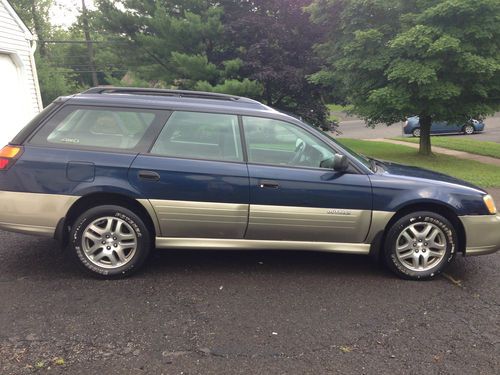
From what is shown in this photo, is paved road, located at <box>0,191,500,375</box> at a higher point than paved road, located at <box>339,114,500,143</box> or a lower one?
higher

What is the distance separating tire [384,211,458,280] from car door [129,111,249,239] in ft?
4.62

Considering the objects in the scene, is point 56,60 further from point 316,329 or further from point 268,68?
point 316,329

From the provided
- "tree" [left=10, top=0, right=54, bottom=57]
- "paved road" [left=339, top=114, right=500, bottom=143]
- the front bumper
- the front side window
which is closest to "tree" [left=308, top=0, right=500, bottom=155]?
the front bumper

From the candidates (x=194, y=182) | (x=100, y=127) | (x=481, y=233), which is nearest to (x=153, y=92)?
(x=100, y=127)

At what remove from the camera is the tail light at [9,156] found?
3.86 metres

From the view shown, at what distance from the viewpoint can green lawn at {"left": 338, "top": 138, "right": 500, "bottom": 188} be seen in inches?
380

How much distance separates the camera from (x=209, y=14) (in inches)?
636

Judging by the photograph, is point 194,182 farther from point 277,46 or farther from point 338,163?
point 277,46

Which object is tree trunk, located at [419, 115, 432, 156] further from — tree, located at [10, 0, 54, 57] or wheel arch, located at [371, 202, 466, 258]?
tree, located at [10, 0, 54, 57]

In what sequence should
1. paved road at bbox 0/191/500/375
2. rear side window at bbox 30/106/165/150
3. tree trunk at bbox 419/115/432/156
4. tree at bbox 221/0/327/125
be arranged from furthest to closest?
tree at bbox 221/0/327/125
tree trunk at bbox 419/115/432/156
rear side window at bbox 30/106/165/150
paved road at bbox 0/191/500/375

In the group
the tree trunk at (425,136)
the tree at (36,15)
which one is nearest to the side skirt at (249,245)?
the tree trunk at (425,136)

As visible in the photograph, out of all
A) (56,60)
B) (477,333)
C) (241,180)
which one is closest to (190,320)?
(241,180)

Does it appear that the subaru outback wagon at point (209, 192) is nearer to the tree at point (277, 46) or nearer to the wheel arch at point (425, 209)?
the wheel arch at point (425, 209)

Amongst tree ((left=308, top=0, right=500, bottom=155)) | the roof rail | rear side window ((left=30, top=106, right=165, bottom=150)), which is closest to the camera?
rear side window ((left=30, top=106, right=165, bottom=150))
